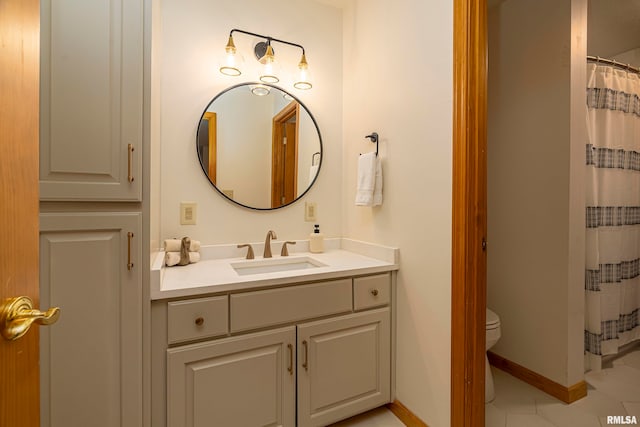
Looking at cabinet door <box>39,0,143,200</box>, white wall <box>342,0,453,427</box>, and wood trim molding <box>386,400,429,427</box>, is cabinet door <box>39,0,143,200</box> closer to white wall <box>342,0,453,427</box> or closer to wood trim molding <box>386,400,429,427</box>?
white wall <box>342,0,453,427</box>

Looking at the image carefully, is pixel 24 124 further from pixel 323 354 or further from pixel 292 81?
pixel 292 81

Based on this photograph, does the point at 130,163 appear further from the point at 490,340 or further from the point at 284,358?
the point at 490,340

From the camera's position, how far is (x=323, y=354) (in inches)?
57.5

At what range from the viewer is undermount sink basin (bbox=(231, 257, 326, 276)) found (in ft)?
5.65

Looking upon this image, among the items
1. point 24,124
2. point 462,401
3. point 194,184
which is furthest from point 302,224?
point 24,124

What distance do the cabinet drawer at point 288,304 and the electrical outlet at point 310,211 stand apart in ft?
2.22

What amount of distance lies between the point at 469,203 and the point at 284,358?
1.07 metres

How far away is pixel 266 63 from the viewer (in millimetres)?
1834

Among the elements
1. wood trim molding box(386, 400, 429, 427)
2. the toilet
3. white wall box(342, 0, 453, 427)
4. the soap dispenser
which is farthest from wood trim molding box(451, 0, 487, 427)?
the soap dispenser

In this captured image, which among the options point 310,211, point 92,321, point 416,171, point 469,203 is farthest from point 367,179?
point 92,321

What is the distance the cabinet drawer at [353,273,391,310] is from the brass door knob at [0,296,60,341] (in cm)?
122

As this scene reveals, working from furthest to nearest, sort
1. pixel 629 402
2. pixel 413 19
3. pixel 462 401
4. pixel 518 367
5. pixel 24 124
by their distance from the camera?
pixel 518 367 → pixel 629 402 → pixel 413 19 → pixel 462 401 → pixel 24 124

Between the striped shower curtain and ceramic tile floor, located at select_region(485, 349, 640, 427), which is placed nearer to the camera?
ceramic tile floor, located at select_region(485, 349, 640, 427)

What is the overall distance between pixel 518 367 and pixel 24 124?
2630 millimetres
